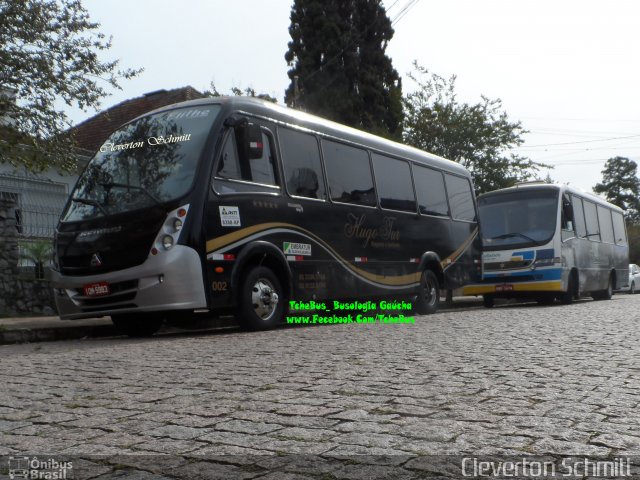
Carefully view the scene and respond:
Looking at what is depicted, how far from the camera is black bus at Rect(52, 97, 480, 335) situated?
29.9 ft

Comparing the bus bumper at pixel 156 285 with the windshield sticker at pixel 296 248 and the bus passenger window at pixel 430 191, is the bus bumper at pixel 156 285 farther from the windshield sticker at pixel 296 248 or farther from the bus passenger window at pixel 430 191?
the bus passenger window at pixel 430 191

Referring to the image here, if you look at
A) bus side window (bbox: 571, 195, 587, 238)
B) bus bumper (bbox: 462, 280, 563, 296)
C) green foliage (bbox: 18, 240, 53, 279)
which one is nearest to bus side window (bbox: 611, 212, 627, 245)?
bus side window (bbox: 571, 195, 587, 238)

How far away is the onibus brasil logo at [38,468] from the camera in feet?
9.85

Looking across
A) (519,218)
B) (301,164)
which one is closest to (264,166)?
(301,164)

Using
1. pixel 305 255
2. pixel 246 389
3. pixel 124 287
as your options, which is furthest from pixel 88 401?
pixel 305 255

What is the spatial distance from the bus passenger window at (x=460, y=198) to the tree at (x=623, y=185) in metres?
83.9

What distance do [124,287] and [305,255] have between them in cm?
290

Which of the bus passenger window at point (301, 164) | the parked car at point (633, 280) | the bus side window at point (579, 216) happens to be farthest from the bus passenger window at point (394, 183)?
the parked car at point (633, 280)

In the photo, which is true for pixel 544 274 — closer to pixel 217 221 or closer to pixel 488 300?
pixel 488 300

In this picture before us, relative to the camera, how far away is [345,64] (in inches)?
1377

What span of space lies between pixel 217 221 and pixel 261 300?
4.42 feet

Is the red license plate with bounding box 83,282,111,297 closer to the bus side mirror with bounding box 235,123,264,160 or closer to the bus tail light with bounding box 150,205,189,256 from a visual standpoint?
the bus tail light with bounding box 150,205,189,256

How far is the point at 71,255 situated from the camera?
968 cm

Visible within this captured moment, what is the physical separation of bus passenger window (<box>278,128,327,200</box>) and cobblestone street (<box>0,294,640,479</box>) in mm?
3801
